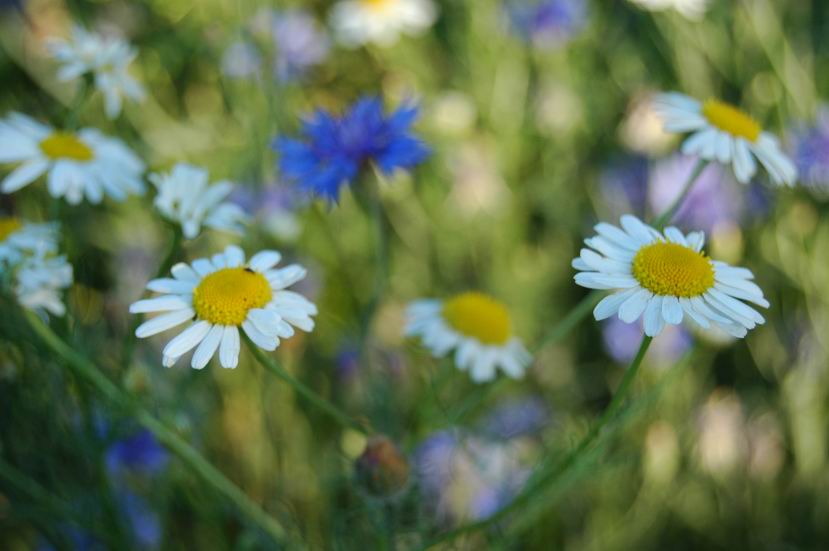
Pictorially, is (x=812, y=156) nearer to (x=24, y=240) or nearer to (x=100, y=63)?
(x=100, y=63)

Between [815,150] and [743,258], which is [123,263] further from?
[815,150]

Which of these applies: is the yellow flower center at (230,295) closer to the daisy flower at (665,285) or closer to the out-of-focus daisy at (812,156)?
the daisy flower at (665,285)

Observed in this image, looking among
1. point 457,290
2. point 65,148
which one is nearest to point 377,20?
point 457,290

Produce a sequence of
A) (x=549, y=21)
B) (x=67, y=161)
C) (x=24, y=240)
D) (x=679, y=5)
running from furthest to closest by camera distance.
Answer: (x=549, y=21), (x=679, y=5), (x=67, y=161), (x=24, y=240)

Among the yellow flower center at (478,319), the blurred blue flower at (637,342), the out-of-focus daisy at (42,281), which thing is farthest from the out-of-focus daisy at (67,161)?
the blurred blue flower at (637,342)

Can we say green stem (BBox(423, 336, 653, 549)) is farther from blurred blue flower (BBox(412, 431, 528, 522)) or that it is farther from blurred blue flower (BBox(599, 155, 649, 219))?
blurred blue flower (BBox(599, 155, 649, 219))

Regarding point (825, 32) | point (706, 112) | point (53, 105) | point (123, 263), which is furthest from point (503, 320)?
point (53, 105)

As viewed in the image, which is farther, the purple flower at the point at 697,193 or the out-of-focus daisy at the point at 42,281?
the purple flower at the point at 697,193
